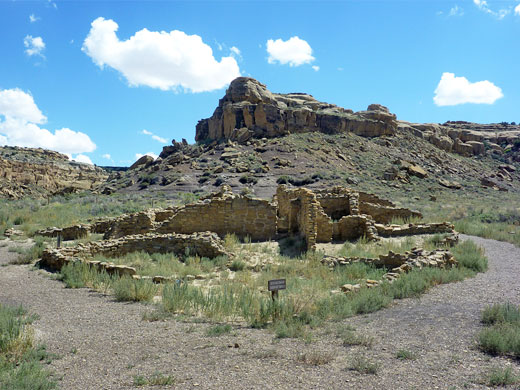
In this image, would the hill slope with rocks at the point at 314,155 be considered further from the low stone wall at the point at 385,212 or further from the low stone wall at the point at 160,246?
the low stone wall at the point at 160,246

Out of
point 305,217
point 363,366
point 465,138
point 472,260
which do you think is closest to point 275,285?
point 363,366

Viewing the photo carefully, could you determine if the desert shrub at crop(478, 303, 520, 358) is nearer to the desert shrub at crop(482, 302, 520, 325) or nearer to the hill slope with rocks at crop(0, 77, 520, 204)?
the desert shrub at crop(482, 302, 520, 325)

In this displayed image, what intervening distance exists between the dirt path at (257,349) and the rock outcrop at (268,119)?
46656 millimetres

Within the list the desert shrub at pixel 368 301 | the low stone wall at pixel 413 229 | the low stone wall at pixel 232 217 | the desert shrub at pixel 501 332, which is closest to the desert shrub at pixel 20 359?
the desert shrub at pixel 368 301

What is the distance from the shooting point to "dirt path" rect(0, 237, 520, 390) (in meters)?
3.69

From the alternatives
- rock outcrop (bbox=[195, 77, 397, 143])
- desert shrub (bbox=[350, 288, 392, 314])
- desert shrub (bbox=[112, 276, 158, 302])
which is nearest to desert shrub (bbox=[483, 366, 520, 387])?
desert shrub (bbox=[350, 288, 392, 314])

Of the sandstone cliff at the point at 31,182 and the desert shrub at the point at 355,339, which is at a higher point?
the sandstone cliff at the point at 31,182

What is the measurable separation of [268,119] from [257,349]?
2020 inches

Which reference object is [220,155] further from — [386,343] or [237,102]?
[386,343]

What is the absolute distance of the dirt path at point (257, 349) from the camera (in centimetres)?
369

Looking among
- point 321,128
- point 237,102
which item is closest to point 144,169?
point 237,102

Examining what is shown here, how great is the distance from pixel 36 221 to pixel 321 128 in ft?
153

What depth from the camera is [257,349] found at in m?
4.51

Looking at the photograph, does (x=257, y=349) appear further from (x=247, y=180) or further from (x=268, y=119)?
(x=268, y=119)
